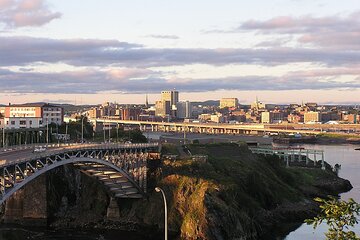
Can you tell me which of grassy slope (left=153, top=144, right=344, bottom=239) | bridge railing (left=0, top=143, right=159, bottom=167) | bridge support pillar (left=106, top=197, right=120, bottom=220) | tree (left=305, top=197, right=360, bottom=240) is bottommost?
bridge support pillar (left=106, top=197, right=120, bottom=220)

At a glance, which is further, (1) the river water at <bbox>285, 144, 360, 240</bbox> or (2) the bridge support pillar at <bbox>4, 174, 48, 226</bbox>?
(2) the bridge support pillar at <bbox>4, 174, 48, 226</bbox>

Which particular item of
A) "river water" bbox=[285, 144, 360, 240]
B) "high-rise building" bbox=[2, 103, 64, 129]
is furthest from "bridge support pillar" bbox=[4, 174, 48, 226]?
"high-rise building" bbox=[2, 103, 64, 129]

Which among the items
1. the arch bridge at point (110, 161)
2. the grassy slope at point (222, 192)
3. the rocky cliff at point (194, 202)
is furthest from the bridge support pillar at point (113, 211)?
the grassy slope at point (222, 192)

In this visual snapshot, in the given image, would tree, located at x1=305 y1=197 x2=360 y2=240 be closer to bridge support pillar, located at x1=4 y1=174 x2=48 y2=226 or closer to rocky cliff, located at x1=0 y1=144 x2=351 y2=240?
rocky cliff, located at x1=0 y1=144 x2=351 y2=240

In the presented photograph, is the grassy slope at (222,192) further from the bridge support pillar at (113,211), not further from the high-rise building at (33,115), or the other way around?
the high-rise building at (33,115)

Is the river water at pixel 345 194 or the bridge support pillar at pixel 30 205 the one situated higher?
the bridge support pillar at pixel 30 205

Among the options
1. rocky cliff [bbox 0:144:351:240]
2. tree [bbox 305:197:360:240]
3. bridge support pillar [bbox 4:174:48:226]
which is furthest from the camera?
bridge support pillar [bbox 4:174:48:226]

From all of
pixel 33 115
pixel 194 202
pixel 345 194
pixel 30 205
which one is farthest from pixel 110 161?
pixel 33 115

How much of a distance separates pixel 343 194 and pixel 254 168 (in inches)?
849

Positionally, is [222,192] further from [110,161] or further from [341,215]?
[341,215]

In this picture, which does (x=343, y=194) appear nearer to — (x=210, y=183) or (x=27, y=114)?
(x=210, y=183)

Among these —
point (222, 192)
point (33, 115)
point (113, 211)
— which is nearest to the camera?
point (222, 192)

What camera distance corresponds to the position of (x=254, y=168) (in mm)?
92688

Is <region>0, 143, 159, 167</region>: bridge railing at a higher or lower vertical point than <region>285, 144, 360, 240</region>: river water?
higher
